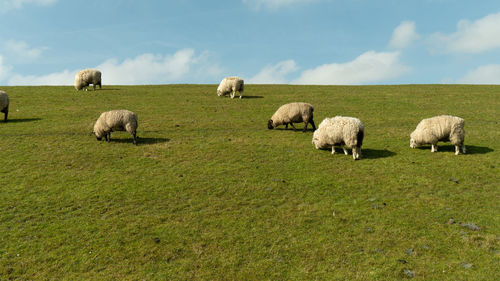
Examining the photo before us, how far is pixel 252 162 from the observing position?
15812mm

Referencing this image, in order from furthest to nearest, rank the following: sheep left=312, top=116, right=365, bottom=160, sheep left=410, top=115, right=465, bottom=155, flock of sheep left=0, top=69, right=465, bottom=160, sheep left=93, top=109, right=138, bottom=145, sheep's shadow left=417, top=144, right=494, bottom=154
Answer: sheep left=93, top=109, right=138, bottom=145
sheep's shadow left=417, top=144, right=494, bottom=154
sheep left=410, top=115, right=465, bottom=155
flock of sheep left=0, top=69, right=465, bottom=160
sheep left=312, top=116, right=365, bottom=160

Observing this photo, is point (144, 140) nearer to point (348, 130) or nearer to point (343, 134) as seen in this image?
point (343, 134)

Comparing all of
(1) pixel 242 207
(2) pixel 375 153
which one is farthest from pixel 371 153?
(1) pixel 242 207

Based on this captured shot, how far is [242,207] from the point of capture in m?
11.3

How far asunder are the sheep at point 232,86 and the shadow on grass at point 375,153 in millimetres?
19798

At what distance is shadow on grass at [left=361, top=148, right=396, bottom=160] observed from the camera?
648 inches

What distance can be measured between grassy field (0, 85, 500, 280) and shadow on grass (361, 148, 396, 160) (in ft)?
0.49

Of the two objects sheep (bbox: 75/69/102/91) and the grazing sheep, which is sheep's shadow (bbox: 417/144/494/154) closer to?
the grazing sheep

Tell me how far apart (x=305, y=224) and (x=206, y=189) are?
13.9 ft

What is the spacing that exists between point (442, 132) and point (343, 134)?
4957 mm

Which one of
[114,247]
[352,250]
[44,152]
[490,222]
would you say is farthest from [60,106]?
[490,222]

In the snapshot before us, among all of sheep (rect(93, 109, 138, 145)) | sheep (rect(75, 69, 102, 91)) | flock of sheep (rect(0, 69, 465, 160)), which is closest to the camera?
flock of sheep (rect(0, 69, 465, 160))

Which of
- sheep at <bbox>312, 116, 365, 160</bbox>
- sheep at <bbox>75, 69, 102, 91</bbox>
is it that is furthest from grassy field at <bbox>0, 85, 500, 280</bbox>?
sheep at <bbox>75, 69, 102, 91</bbox>

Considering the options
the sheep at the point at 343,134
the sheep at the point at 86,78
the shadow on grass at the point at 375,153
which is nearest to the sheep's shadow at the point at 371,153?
the shadow on grass at the point at 375,153
